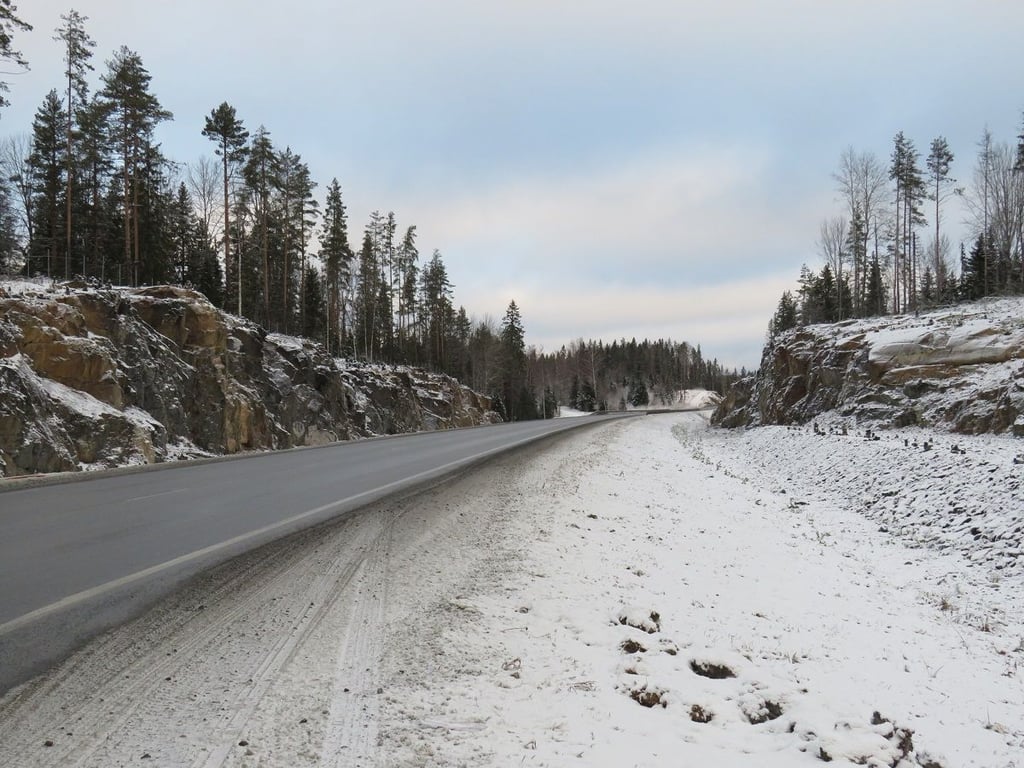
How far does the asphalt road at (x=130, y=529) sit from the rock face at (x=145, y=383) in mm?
2543

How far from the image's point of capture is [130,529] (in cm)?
729

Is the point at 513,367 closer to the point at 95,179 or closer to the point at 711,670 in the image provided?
the point at 95,179

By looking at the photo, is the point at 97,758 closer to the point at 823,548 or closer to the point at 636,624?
the point at 636,624

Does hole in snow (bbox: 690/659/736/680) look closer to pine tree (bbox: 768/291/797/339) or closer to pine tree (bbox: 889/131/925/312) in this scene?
pine tree (bbox: 889/131/925/312)

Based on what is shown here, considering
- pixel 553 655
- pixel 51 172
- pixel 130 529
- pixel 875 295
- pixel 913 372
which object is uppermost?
pixel 51 172

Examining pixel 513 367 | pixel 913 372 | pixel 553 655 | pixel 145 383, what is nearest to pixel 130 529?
pixel 553 655

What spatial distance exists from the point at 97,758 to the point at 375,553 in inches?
144

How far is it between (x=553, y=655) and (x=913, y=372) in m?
23.1

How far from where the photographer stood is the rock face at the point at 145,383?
48.5 feet

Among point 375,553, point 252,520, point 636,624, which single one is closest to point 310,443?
point 252,520

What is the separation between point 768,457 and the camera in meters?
21.1

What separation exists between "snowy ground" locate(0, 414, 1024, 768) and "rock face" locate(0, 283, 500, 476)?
12.0 metres

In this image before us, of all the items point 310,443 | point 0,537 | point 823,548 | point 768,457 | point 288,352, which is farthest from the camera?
point 288,352

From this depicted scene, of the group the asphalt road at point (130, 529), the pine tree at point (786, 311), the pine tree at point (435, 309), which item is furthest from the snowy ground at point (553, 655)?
the pine tree at point (786, 311)
